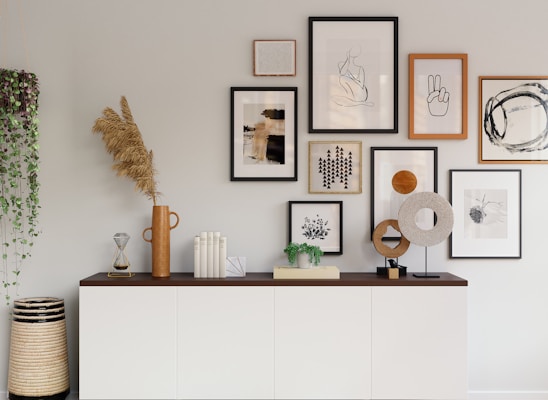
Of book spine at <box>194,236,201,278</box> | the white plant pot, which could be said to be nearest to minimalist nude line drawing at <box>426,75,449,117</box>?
the white plant pot

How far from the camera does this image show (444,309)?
9.59 ft

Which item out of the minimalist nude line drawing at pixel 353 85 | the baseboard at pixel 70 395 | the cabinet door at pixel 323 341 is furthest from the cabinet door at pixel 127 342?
the minimalist nude line drawing at pixel 353 85

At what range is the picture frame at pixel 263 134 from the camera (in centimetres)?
326

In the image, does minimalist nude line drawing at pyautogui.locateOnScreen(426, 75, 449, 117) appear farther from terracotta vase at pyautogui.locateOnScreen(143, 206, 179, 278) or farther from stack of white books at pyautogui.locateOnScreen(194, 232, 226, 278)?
terracotta vase at pyautogui.locateOnScreen(143, 206, 179, 278)

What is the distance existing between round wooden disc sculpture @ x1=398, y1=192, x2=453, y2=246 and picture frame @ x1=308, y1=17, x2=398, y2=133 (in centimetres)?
45

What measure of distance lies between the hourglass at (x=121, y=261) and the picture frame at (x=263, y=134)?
0.67 metres

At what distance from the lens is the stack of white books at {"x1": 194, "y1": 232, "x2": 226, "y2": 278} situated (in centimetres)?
307

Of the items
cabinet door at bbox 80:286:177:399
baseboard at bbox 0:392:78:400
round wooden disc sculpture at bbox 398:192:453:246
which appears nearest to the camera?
cabinet door at bbox 80:286:177:399

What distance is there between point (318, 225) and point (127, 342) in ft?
3.91

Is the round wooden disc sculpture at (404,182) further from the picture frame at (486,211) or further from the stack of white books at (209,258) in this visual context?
the stack of white books at (209,258)

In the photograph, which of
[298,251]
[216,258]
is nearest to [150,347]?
[216,258]

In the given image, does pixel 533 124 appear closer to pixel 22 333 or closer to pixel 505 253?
pixel 505 253

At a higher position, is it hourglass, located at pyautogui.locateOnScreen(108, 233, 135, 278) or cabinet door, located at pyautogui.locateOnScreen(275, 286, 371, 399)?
hourglass, located at pyautogui.locateOnScreen(108, 233, 135, 278)

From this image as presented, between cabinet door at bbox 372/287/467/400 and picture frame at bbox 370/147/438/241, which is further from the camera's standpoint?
picture frame at bbox 370/147/438/241
